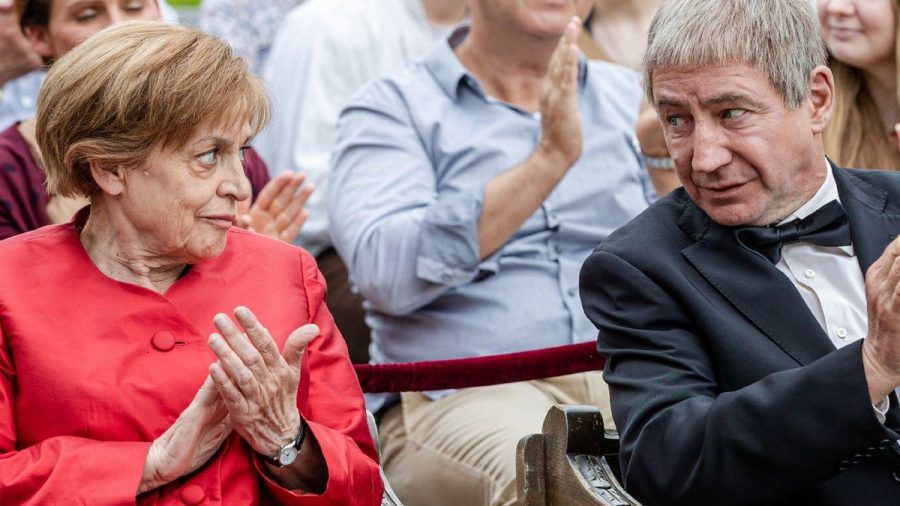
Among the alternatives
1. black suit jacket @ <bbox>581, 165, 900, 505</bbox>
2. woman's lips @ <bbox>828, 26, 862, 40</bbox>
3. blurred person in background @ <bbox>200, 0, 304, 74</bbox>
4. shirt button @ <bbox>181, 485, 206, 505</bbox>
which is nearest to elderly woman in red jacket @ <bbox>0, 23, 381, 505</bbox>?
shirt button @ <bbox>181, 485, 206, 505</bbox>

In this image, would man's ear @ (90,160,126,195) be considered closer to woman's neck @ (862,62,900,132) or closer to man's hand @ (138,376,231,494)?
man's hand @ (138,376,231,494)

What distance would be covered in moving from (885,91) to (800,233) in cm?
145

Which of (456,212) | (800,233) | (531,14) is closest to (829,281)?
(800,233)

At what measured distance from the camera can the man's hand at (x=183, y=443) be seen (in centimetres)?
237

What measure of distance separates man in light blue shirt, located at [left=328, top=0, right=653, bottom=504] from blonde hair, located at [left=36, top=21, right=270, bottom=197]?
114 cm

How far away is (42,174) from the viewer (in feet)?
11.4

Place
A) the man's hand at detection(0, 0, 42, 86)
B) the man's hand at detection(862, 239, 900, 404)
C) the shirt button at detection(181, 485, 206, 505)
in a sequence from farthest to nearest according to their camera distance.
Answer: the man's hand at detection(0, 0, 42, 86) < the shirt button at detection(181, 485, 206, 505) < the man's hand at detection(862, 239, 900, 404)

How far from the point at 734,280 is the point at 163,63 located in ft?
3.85

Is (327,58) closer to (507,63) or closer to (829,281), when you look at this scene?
(507,63)

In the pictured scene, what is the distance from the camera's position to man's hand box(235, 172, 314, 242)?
3.63 m

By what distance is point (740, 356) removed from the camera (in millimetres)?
2439

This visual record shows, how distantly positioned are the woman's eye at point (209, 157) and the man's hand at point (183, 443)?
446 mm

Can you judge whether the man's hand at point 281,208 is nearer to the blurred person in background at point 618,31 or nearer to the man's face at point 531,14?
the man's face at point 531,14

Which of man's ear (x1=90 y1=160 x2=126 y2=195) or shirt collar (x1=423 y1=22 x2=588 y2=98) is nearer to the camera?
man's ear (x1=90 y1=160 x2=126 y2=195)
